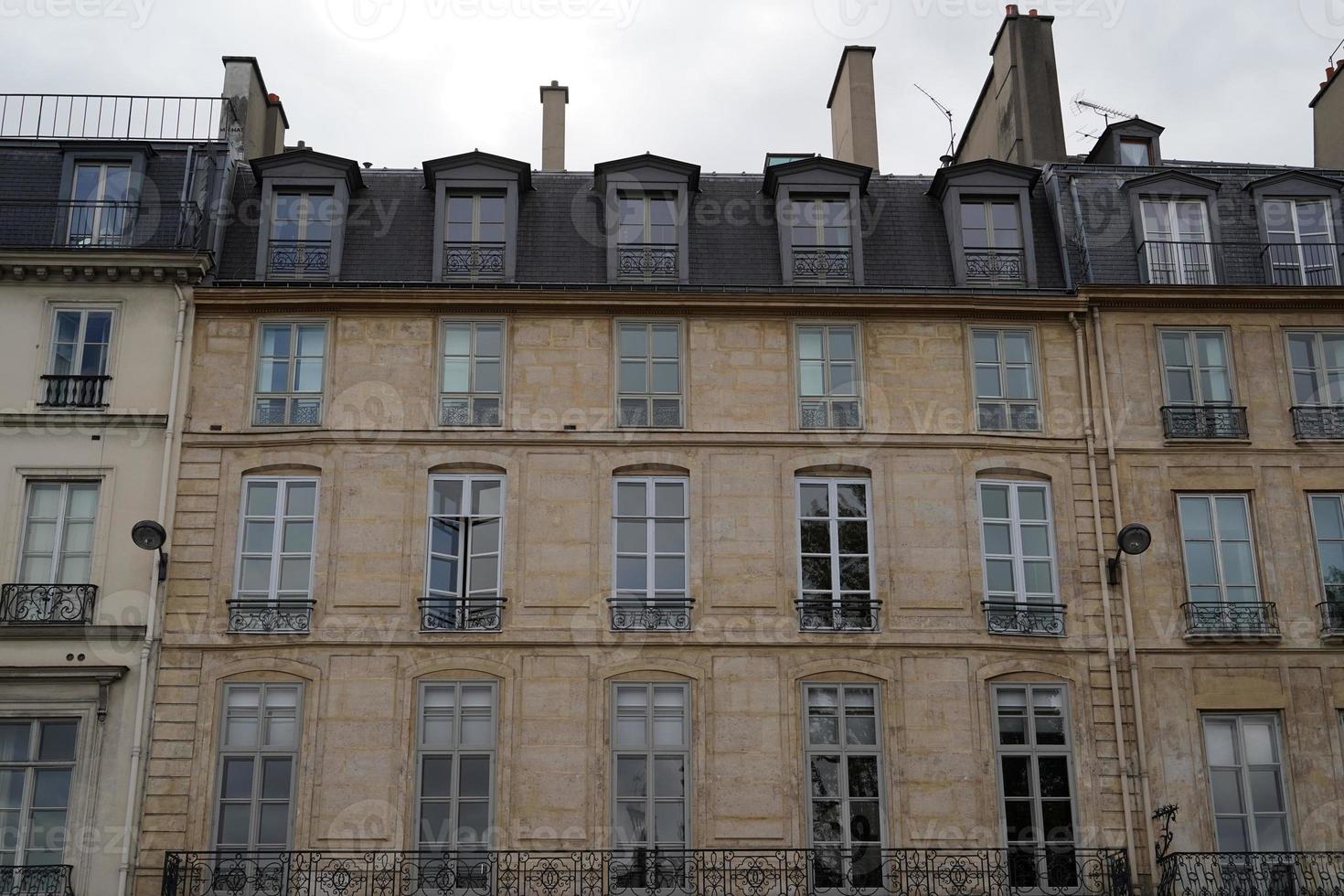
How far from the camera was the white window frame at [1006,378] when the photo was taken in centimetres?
1948

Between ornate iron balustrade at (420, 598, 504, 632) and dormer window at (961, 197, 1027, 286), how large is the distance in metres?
7.76

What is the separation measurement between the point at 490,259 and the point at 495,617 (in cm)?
494

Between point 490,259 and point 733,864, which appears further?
point 490,259

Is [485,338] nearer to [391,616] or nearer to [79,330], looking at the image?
[391,616]

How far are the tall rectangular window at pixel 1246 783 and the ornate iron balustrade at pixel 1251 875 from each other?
0.19 m

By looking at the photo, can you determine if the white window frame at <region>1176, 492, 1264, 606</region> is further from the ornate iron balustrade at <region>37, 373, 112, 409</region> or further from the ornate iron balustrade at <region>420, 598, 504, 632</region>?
the ornate iron balustrade at <region>37, 373, 112, 409</region>

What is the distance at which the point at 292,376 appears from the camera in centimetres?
1938

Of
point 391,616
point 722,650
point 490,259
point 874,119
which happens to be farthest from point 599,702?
point 874,119

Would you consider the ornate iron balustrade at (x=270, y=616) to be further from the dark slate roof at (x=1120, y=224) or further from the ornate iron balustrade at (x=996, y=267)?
the dark slate roof at (x=1120, y=224)

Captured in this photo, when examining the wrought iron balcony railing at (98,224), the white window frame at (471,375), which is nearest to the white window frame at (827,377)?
the white window frame at (471,375)

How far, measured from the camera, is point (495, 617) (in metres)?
18.2

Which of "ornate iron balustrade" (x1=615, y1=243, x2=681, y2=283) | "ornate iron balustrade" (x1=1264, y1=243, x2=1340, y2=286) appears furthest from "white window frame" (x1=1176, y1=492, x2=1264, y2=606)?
"ornate iron balustrade" (x1=615, y1=243, x2=681, y2=283)

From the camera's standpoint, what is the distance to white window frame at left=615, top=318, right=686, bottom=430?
1928 centimetres

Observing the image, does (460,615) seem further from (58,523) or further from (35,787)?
(35,787)
